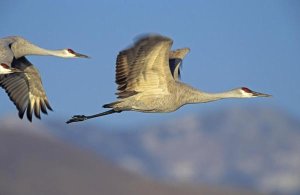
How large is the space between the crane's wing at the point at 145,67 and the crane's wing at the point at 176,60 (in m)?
1.59

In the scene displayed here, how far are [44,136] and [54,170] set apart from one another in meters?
23.0

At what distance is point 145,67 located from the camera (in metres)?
18.2

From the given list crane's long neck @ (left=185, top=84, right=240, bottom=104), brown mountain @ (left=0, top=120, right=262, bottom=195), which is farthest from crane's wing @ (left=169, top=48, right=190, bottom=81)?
brown mountain @ (left=0, top=120, right=262, bottom=195)

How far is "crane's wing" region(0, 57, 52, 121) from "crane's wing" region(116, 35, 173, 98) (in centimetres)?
353

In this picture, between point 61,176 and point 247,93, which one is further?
point 61,176

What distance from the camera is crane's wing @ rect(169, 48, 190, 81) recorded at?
2056 centimetres

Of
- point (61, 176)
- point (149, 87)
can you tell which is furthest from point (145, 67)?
point (61, 176)

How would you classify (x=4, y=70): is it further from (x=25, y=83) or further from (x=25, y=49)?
(x=25, y=83)

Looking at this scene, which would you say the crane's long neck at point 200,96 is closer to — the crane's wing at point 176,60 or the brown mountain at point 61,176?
the crane's wing at point 176,60

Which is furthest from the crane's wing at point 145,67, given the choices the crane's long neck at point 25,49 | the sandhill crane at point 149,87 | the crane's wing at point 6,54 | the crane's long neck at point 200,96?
the crane's long neck at point 25,49

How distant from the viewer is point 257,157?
185250 millimetres

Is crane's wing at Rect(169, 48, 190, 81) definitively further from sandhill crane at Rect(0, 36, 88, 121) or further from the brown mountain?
the brown mountain

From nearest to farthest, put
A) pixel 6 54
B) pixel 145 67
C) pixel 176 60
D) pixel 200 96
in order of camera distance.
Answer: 1. pixel 145 67
2. pixel 200 96
3. pixel 6 54
4. pixel 176 60

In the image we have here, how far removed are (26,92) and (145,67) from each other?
4423 mm
